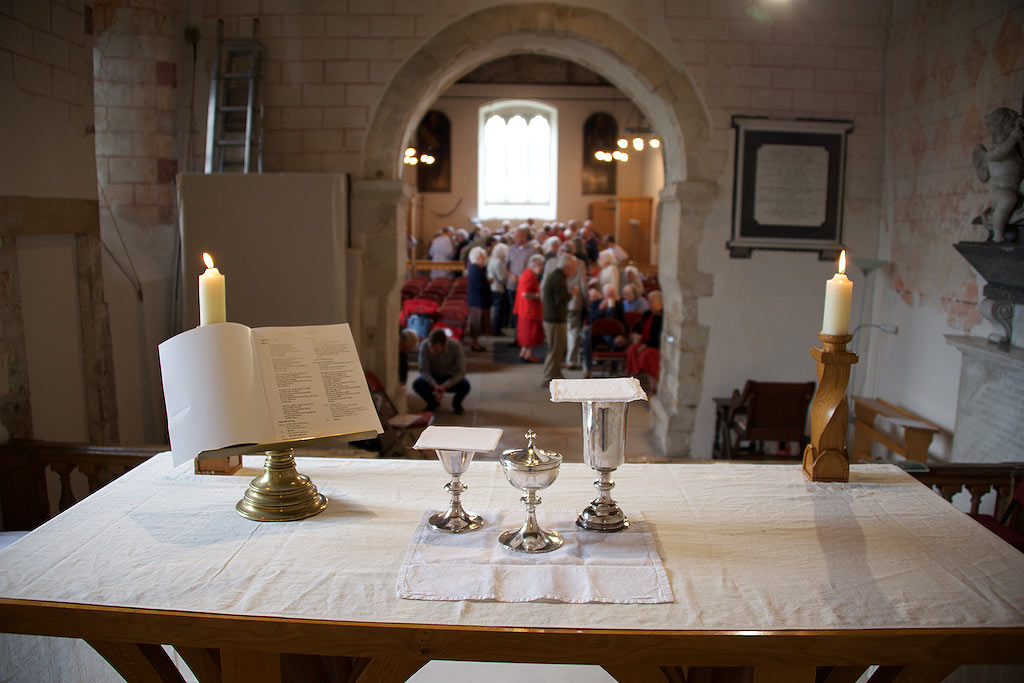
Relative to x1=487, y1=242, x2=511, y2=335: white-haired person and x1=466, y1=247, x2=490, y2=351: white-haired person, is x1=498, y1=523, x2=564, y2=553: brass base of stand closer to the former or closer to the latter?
x1=466, y1=247, x2=490, y2=351: white-haired person

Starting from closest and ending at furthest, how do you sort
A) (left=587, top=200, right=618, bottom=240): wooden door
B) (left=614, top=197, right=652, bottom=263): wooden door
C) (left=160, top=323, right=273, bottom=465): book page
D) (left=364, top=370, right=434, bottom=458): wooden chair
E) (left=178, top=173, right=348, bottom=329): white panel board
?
(left=160, top=323, right=273, bottom=465): book page, (left=178, top=173, right=348, bottom=329): white panel board, (left=364, top=370, right=434, bottom=458): wooden chair, (left=614, top=197, right=652, bottom=263): wooden door, (left=587, top=200, right=618, bottom=240): wooden door

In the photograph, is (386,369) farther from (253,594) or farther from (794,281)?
(253,594)

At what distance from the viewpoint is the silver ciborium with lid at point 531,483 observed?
62.4 inches

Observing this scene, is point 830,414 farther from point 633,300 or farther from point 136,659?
point 633,300

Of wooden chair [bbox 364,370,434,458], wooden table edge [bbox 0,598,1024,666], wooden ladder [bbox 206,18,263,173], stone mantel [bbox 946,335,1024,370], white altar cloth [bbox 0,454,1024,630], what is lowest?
wooden chair [bbox 364,370,434,458]

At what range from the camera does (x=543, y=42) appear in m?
5.55

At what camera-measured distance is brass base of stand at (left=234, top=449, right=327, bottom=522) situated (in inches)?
70.4

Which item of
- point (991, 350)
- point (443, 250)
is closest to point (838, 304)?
point (991, 350)

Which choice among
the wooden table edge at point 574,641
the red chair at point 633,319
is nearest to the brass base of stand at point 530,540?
the wooden table edge at point 574,641

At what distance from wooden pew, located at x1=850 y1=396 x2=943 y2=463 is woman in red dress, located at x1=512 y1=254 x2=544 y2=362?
12.1 ft

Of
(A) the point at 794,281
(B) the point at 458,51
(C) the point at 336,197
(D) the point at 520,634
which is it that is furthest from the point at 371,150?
(D) the point at 520,634

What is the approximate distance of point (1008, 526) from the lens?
2531 millimetres

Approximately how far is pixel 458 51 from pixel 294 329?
3811 millimetres

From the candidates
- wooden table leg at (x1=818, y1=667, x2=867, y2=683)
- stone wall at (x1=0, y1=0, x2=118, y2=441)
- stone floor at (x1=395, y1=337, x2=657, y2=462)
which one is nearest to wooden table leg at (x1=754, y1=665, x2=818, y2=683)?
wooden table leg at (x1=818, y1=667, x2=867, y2=683)
